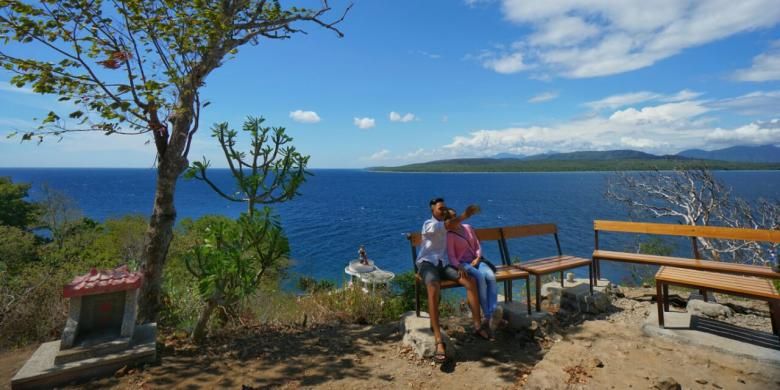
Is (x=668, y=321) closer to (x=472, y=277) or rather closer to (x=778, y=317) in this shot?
(x=778, y=317)

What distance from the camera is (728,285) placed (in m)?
4.12

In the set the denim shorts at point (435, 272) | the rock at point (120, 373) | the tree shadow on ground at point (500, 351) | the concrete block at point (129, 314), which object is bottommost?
the tree shadow on ground at point (500, 351)

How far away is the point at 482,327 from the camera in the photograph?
172 inches

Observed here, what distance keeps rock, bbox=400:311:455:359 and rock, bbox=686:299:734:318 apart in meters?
3.67

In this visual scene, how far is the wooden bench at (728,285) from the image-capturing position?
153 inches

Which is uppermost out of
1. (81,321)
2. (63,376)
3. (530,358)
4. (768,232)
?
(768,232)

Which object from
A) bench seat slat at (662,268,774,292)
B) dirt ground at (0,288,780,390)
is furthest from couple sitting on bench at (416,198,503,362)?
bench seat slat at (662,268,774,292)

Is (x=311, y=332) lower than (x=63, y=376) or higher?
lower

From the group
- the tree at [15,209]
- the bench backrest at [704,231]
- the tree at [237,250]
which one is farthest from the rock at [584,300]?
the tree at [15,209]

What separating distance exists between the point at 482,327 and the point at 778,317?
10.7 ft

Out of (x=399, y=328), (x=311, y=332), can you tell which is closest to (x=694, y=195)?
(x=399, y=328)

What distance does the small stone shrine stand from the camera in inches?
Answer: 131

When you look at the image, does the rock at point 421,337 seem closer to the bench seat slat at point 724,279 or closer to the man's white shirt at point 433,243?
the man's white shirt at point 433,243

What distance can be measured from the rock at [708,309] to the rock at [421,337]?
12.0ft
